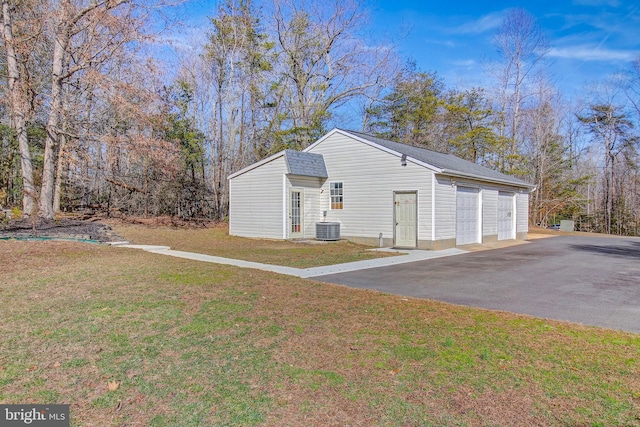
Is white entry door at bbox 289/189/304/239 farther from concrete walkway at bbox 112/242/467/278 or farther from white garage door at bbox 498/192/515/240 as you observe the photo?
white garage door at bbox 498/192/515/240

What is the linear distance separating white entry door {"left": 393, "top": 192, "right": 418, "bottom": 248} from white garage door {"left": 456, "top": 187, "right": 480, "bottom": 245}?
2.03 m

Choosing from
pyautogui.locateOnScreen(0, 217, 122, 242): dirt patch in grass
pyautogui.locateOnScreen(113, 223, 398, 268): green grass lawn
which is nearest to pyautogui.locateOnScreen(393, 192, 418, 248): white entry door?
pyautogui.locateOnScreen(113, 223, 398, 268): green grass lawn

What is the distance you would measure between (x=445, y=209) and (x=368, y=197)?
285cm

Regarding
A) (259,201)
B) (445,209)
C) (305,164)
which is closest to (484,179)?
(445,209)

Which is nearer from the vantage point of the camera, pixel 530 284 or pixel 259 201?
pixel 530 284

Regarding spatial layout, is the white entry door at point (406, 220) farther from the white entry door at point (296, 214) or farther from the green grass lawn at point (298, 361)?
the green grass lawn at point (298, 361)

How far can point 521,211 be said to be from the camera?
66.8 feet

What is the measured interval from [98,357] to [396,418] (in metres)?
2.67

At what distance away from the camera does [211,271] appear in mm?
7879

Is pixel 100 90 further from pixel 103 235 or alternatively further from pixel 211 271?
pixel 211 271

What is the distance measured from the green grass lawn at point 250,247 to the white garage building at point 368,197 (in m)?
1.04

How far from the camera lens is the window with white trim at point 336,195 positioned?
16.2 meters

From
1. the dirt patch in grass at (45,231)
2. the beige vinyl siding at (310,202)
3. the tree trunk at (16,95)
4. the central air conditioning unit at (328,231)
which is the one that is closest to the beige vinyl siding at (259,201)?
the beige vinyl siding at (310,202)

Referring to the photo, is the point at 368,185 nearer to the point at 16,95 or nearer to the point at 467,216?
the point at 467,216
